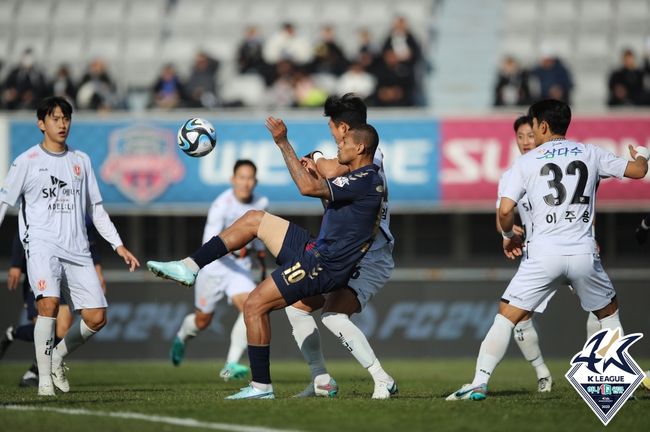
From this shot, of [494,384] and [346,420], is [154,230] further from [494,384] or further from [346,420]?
[346,420]

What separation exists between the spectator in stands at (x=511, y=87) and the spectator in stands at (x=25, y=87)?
857 centimetres

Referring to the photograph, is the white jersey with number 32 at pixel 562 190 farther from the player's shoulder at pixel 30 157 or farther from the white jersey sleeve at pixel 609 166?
the player's shoulder at pixel 30 157

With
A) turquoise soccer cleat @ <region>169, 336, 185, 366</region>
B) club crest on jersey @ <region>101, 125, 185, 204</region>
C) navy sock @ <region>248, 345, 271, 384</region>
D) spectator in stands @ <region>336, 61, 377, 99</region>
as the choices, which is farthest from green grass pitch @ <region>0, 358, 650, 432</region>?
spectator in stands @ <region>336, 61, 377, 99</region>

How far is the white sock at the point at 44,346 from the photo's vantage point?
10.0 m

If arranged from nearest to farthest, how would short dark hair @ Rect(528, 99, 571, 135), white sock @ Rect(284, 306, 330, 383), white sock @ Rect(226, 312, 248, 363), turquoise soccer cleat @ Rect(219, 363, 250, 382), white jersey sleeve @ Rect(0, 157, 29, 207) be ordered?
short dark hair @ Rect(528, 99, 571, 135), white sock @ Rect(284, 306, 330, 383), white jersey sleeve @ Rect(0, 157, 29, 207), turquoise soccer cleat @ Rect(219, 363, 250, 382), white sock @ Rect(226, 312, 248, 363)

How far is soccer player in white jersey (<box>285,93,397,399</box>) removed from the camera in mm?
9422

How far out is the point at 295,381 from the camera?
44.5ft

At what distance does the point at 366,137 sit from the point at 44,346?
354 centimetres

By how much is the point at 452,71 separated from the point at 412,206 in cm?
533

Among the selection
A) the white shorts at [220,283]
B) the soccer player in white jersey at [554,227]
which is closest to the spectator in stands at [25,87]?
the white shorts at [220,283]

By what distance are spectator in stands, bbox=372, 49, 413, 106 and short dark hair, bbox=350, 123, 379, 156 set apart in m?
11.1

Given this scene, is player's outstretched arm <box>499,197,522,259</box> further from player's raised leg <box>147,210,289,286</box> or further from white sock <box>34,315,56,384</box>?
white sock <box>34,315,56,384</box>

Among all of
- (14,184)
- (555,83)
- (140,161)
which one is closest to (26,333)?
(14,184)

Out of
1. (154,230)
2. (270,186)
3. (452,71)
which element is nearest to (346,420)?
(270,186)
